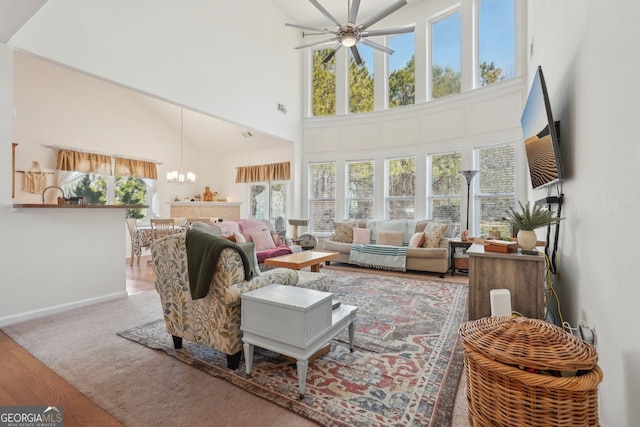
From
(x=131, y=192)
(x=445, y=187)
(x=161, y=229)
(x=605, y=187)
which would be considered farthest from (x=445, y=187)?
(x=131, y=192)

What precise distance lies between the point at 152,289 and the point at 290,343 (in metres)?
3.17

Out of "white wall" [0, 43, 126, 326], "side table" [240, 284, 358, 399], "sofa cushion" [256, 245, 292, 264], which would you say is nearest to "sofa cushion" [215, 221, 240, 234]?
"sofa cushion" [256, 245, 292, 264]

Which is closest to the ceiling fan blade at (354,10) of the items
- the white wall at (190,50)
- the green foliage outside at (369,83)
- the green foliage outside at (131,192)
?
the green foliage outside at (369,83)

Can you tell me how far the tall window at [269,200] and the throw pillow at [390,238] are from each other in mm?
2669

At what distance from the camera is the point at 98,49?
3504mm

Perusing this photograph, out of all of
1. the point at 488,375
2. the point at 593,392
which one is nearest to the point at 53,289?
the point at 488,375

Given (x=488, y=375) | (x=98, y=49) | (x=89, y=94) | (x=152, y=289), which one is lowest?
(x=152, y=289)

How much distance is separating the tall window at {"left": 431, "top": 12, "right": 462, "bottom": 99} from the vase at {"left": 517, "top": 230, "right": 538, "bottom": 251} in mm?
4325

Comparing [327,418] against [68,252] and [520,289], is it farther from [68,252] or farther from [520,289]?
[68,252]

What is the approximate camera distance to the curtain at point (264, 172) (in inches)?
285

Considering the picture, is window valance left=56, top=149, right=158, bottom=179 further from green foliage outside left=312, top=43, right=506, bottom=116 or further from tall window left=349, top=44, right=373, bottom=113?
tall window left=349, top=44, right=373, bottom=113
